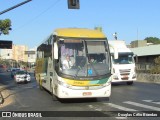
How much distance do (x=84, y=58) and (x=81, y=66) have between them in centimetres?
45

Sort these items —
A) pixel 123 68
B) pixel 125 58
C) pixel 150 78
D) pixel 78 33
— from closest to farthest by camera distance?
pixel 78 33 < pixel 123 68 < pixel 125 58 < pixel 150 78

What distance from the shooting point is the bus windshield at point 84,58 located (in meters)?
17.1

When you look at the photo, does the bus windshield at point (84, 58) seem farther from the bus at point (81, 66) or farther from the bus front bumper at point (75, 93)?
the bus front bumper at point (75, 93)

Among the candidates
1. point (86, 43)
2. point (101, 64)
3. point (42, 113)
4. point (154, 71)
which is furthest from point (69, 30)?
point (154, 71)

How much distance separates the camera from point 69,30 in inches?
740

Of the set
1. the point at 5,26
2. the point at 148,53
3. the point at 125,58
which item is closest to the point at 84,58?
the point at 125,58

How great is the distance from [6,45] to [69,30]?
14.5 meters

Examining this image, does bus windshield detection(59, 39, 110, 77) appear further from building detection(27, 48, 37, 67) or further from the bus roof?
building detection(27, 48, 37, 67)

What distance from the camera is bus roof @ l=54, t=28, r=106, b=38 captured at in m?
18.1

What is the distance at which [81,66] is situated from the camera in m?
17.2

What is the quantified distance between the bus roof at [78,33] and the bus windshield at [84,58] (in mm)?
303

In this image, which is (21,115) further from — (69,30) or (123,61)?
(123,61)

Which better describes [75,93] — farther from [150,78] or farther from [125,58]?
[150,78]

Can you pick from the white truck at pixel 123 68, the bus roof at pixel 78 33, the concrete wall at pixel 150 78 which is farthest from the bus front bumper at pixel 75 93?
the concrete wall at pixel 150 78
